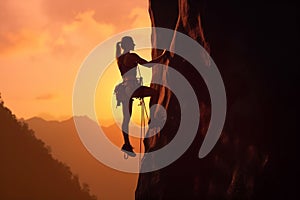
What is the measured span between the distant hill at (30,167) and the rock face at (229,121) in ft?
257

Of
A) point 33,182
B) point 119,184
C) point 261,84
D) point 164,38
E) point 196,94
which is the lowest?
point 261,84

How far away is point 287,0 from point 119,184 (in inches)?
6373

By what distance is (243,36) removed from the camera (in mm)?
13812

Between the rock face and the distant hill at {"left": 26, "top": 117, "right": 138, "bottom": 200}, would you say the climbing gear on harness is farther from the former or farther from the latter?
the distant hill at {"left": 26, "top": 117, "right": 138, "bottom": 200}

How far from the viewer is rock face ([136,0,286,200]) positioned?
13.0 metres

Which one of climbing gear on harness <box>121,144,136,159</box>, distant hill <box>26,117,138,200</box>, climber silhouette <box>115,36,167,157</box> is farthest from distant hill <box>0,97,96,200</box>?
climbing gear on harness <box>121,144,136,159</box>

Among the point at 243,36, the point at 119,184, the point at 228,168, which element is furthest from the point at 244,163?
the point at 119,184

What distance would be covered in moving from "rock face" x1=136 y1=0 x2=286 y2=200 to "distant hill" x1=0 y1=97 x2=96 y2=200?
257 ft

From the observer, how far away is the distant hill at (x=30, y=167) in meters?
93.1

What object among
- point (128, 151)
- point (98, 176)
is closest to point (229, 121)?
point (128, 151)

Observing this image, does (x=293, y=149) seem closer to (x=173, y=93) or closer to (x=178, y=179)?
(x=178, y=179)

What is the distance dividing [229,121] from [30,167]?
3323 inches

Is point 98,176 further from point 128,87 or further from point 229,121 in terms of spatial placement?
point 229,121

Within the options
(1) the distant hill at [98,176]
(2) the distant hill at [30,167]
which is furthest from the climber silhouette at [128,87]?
(1) the distant hill at [98,176]
